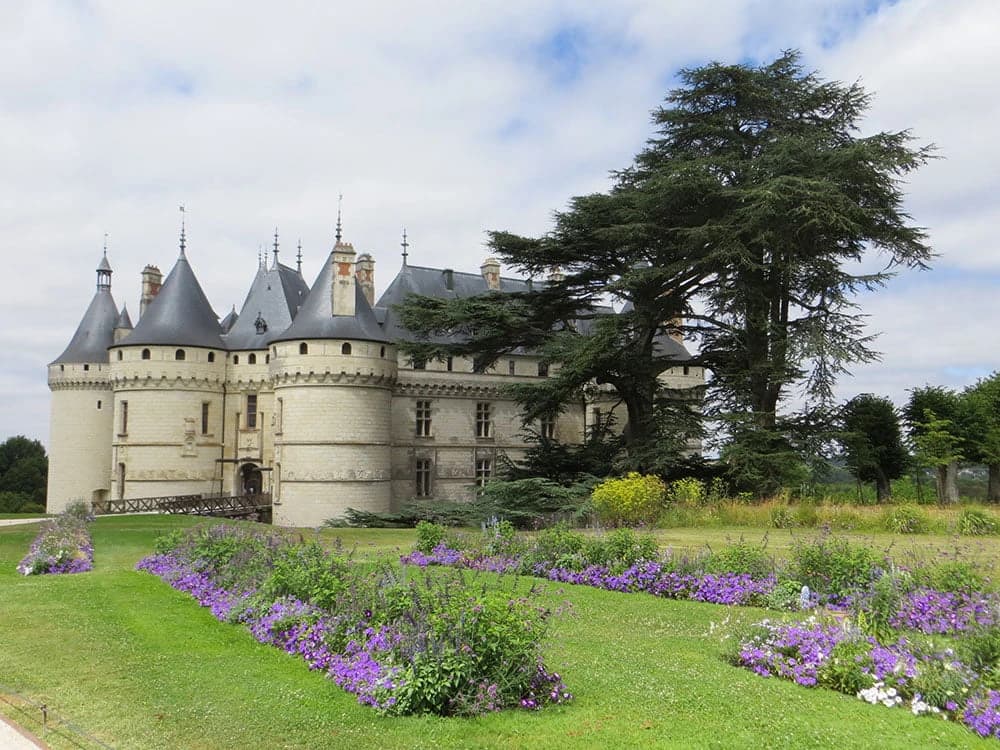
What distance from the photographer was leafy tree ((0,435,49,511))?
53647 millimetres

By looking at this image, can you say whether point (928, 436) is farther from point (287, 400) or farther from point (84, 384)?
point (84, 384)

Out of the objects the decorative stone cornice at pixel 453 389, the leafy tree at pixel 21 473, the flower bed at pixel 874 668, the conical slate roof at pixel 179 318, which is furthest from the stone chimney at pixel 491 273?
the leafy tree at pixel 21 473

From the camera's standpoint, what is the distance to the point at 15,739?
538cm

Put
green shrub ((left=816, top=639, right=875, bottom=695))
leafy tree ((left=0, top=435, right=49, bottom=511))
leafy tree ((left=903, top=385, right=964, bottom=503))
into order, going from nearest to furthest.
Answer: green shrub ((left=816, top=639, right=875, bottom=695)) → leafy tree ((left=903, top=385, right=964, bottom=503)) → leafy tree ((left=0, top=435, right=49, bottom=511))

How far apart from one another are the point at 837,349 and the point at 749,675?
49.8 ft

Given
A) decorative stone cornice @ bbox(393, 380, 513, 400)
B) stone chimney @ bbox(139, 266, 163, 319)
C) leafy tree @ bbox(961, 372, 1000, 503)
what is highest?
stone chimney @ bbox(139, 266, 163, 319)

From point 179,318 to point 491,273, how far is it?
1204 centimetres

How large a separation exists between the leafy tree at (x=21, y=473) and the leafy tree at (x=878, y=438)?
156 feet

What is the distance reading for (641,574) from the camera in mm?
10102

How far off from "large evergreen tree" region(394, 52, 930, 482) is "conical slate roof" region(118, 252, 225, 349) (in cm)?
1092

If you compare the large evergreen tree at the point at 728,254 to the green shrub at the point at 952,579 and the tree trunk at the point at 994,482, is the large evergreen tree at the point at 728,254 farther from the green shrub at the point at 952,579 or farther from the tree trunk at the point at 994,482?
the green shrub at the point at 952,579

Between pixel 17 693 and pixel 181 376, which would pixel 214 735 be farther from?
pixel 181 376

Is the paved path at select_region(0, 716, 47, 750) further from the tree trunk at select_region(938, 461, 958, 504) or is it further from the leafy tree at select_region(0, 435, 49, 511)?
the leafy tree at select_region(0, 435, 49, 511)

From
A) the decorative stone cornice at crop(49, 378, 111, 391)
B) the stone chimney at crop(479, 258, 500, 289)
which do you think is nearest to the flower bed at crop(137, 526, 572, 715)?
the stone chimney at crop(479, 258, 500, 289)
